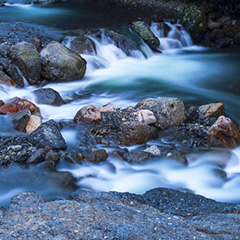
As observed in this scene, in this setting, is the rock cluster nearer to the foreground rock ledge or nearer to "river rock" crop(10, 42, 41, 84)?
"river rock" crop(10, 42, 41, 84)

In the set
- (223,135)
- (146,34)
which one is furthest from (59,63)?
(146,34)

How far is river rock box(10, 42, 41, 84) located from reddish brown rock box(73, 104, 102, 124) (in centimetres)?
223

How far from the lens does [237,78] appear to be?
9.73 metres

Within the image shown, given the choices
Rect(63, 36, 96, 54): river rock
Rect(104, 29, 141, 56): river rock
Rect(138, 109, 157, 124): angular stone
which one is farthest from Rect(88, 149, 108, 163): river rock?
Rect(104, 29, 141, 56): river rock

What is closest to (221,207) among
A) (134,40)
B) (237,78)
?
(237,78)

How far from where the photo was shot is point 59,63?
8117 mm

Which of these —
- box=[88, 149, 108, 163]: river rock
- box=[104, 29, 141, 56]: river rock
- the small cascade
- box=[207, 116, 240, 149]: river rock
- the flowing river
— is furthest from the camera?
the small cascade

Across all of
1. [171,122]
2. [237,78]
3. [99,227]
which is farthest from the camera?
[237,78]

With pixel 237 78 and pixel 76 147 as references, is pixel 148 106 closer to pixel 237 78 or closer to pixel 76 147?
pixel 76 147

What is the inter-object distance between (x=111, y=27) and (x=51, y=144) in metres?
8.00

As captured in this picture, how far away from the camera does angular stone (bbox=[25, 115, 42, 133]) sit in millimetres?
5965

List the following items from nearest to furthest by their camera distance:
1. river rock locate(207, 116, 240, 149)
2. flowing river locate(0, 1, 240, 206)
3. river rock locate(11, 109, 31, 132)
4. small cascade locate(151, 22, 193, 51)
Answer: flowing river locate(0, 1, 240, 206) < river rock locate(207, 116, 240, 149) < river rock locate(11, 109, 31, 132) < small cascade locate(151, 22, 193, 51)

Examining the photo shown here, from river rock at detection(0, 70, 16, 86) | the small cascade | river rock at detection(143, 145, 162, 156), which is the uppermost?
the small cascade

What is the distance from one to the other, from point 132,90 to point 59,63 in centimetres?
207
